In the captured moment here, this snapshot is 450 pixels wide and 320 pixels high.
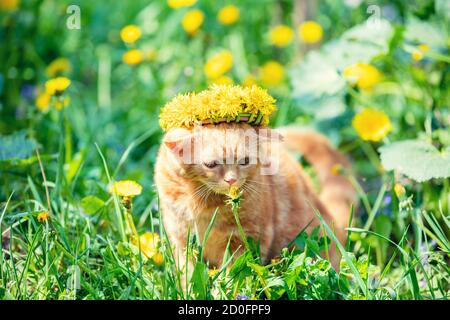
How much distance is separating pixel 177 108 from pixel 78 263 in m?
0.55

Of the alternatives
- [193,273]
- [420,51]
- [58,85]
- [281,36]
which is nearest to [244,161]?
[193,273]

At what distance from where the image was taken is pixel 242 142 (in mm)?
1784

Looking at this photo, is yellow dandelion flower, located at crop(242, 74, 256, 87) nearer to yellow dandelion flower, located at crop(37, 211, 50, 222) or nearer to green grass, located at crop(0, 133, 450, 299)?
green grass, located at crop(0, 133, 450, 299)

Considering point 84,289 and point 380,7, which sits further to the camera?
point 380,7

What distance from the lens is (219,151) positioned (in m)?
1.75

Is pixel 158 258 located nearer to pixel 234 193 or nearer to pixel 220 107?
pixel 234 193

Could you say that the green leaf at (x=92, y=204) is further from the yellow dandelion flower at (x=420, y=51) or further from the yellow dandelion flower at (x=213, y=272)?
the yellow dandelion flower at (x=420, y=51)

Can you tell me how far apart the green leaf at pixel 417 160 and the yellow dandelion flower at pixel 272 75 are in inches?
39.5

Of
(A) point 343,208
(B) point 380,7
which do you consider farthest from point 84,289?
(B) point 380,7

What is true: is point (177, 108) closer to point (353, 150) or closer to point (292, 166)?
point (292, 166)

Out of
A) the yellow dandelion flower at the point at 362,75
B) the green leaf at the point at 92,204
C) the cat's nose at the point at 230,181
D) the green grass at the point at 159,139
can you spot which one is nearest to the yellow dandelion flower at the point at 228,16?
the green grass at the point at 159,139

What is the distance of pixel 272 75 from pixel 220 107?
1.51 m
